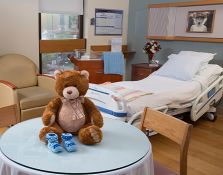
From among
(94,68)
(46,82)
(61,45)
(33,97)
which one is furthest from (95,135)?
(61,45)

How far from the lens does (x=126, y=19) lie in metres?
5.16

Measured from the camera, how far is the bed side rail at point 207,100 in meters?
3.28

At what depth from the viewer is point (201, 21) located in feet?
13.3

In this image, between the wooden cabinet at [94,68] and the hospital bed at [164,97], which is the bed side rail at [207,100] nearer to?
the hospital bed at [164,97]

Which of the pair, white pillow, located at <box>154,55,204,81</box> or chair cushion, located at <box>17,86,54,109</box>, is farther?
white pillow, located at <box>154,55,204,81</box>

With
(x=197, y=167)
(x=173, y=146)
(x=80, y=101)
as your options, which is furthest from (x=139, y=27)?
(x=80, y=101)

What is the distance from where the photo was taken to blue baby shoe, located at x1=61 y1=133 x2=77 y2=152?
1.27 meters

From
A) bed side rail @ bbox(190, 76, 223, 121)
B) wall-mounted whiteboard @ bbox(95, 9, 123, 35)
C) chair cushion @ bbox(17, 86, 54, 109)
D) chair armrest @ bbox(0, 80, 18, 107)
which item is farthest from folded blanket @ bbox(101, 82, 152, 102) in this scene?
wall-mounted whiteboard @ bbox(95, 9, 123, 35)

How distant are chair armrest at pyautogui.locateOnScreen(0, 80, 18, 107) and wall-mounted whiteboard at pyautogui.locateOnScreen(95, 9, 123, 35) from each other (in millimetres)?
2153

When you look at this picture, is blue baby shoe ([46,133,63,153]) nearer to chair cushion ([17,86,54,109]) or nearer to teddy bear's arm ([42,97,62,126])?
teddy bear's arm ([42,97,62,126])

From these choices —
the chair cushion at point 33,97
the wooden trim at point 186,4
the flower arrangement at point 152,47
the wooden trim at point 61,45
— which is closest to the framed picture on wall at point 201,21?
the wooden trim at point 186,4

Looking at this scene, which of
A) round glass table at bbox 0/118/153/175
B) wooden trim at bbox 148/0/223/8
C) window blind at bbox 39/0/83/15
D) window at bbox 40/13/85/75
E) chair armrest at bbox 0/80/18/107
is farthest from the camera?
window at bbox 40/13/85/75

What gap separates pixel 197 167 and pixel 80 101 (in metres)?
1.60

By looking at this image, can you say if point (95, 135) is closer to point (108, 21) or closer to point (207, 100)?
point (207, 100)
